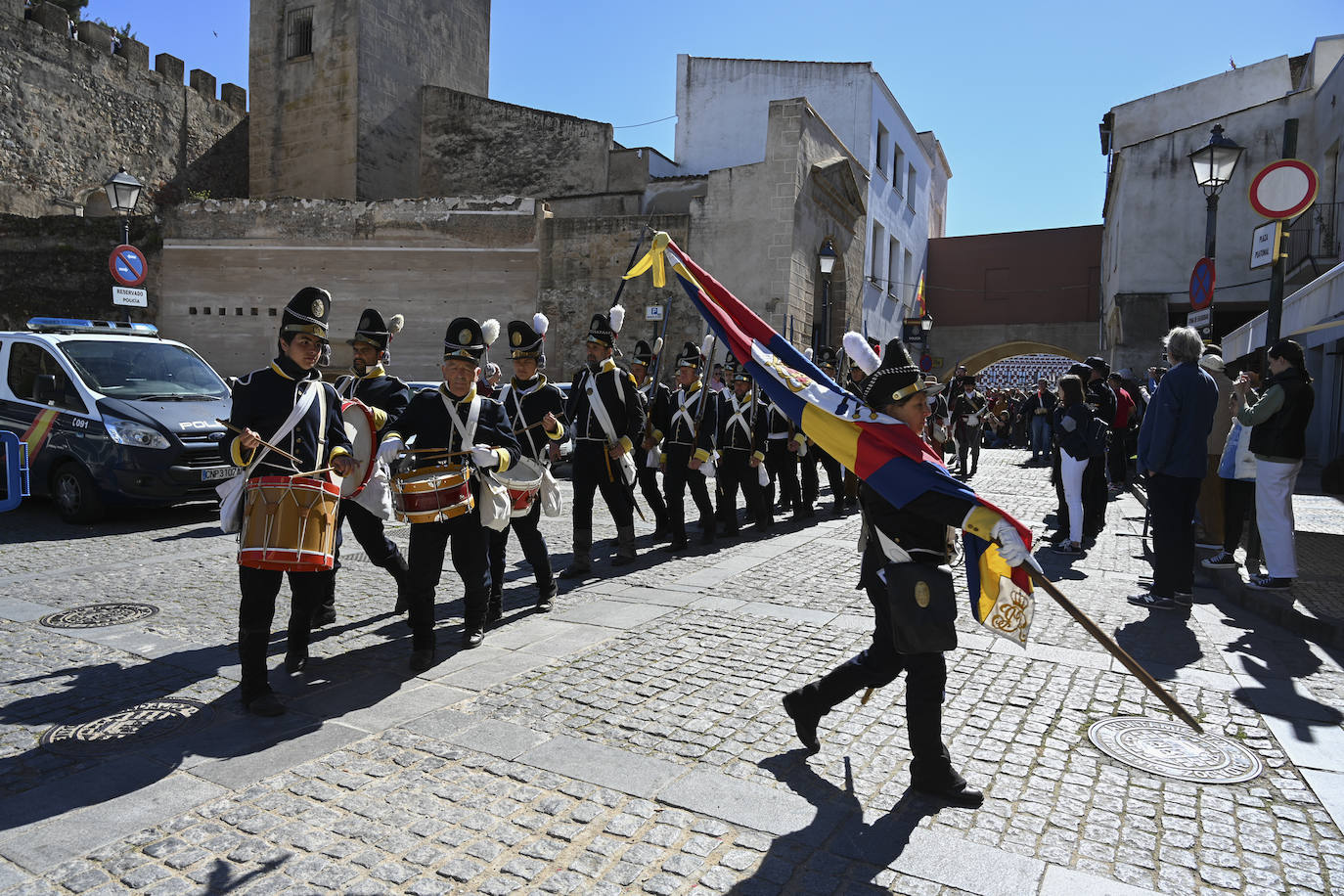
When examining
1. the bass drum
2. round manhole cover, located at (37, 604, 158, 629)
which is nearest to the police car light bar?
round manhole cover, located at (37, 604, 158, 629)

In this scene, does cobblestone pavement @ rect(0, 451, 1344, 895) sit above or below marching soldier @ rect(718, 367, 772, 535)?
below

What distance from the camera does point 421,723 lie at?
4.19 m

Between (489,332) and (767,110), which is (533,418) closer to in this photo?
(489,332)

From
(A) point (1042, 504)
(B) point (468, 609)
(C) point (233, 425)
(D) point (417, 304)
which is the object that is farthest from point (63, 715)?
(D) point (417, 304)

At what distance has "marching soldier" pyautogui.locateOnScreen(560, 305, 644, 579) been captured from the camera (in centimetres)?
767

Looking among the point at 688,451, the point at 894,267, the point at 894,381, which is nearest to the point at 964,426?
the point at 688,451

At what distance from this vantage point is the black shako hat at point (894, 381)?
350 centimetres

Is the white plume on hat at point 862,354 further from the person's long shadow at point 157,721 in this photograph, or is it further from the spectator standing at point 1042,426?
the spectator standing at point 1042,426

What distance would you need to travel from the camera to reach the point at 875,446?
3.41 metres

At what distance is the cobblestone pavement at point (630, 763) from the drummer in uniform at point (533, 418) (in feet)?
1.07

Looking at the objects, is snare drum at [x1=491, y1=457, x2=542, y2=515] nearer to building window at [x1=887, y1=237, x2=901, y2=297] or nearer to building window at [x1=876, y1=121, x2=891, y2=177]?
building window at [x1=876, y1=121, x2=891, y2=177]

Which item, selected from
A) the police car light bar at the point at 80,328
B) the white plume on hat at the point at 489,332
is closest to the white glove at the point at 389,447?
the white plume on hat at the point at 489,332

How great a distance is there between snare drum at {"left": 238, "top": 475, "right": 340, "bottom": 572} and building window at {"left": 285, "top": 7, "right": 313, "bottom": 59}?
29.2 m

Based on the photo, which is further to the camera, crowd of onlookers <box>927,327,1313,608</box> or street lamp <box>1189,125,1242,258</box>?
street lamp <box>1189,125,1242,258</box>
